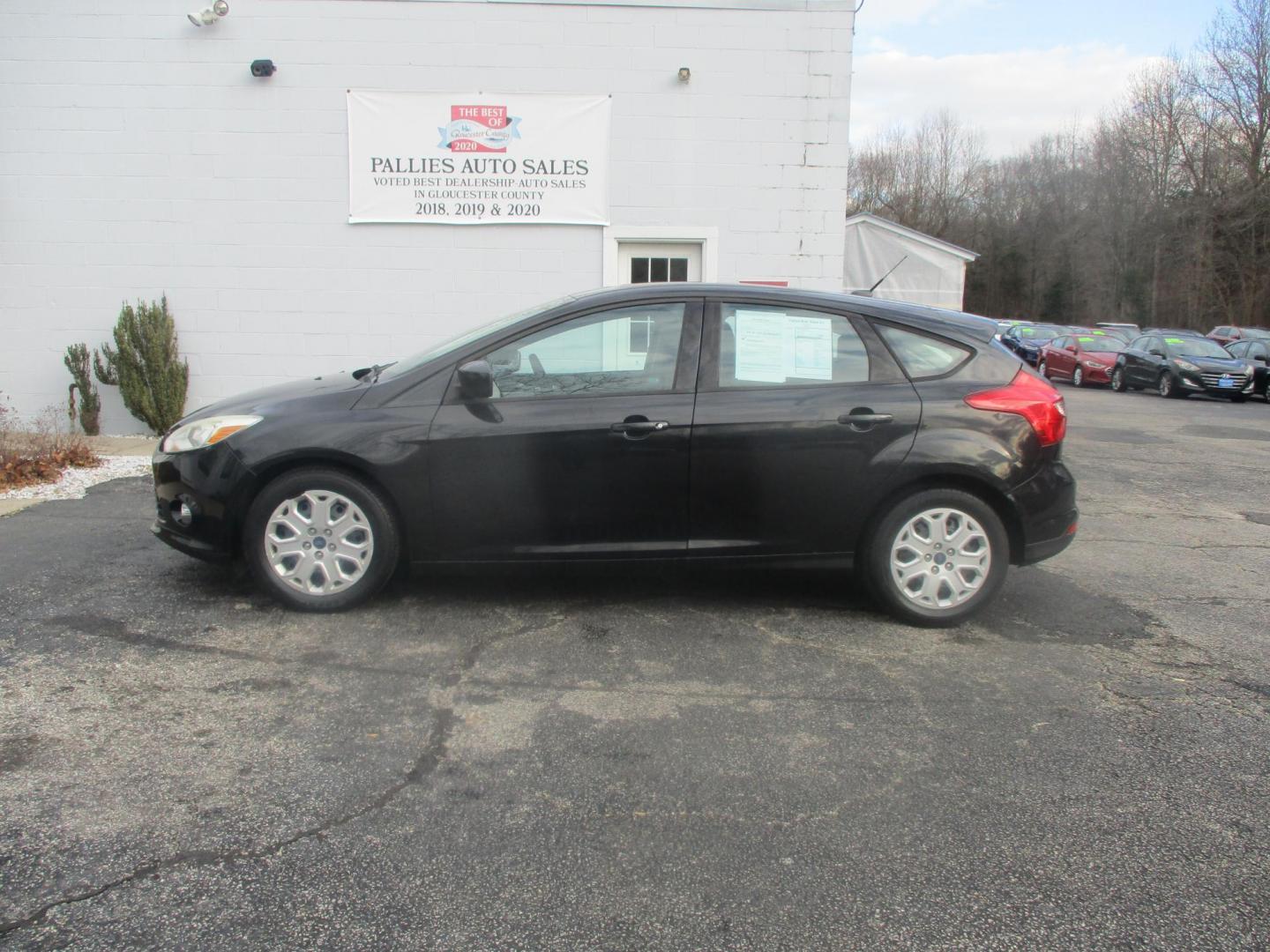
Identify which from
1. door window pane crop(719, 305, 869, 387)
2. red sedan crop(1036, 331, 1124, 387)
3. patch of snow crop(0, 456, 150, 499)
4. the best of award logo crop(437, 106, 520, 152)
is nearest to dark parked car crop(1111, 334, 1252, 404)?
red sedan crop(1036, 331, 1124, 387)

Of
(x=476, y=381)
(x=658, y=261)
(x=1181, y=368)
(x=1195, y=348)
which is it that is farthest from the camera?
(x=1195, y=348)

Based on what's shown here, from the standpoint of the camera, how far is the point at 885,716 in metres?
3.70

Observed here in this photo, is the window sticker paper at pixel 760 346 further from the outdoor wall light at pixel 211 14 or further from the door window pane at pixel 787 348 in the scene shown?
the outdoor wall light at pixel 211 14

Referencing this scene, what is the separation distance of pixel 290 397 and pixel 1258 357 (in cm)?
2305

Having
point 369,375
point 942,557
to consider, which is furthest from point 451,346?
point 942,557

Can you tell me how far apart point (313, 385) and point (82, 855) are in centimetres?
277

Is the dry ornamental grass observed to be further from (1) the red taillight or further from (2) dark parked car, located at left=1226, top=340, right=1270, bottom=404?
(2) dark parked car, located at left=1226, top=340, right=1270, bottom=404

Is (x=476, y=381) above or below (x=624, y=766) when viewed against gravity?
above

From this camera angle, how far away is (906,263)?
32.5m

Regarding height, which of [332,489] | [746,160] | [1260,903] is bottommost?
[1260,903]

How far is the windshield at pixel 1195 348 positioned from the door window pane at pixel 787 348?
2026 cm

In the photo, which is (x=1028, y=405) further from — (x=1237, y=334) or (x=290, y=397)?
(x=1237, y=334)

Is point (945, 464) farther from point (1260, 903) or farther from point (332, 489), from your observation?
point (332, 489)

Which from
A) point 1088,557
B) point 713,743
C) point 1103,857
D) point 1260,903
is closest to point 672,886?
point 713,743
